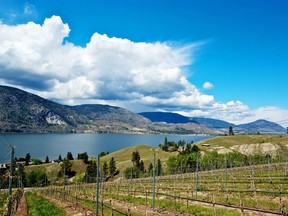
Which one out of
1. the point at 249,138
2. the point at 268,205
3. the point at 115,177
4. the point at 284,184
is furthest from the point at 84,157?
the point at 268,205

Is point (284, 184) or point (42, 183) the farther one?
point (42, 183)

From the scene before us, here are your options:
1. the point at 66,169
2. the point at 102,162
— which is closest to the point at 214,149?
the point at 102,162

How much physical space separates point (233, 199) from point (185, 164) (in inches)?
3698

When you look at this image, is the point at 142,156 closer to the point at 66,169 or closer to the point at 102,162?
the point at 102,162

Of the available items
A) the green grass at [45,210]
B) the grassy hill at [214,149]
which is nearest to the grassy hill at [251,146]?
the grassy hill at [214,149]

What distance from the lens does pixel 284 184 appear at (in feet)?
130

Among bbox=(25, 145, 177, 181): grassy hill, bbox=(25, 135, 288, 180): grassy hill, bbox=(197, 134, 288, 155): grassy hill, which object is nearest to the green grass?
bbox=(25, 145, 177, 181): grassy hill

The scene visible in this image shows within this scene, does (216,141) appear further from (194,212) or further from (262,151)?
(194,212)

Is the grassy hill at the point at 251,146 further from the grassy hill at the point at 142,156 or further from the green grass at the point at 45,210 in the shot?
the green grass at the point at 45,210

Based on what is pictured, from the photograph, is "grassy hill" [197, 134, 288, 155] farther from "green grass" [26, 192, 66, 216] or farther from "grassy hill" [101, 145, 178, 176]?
"green grass" [26, 192, 66, 216]

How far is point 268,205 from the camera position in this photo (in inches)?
1005

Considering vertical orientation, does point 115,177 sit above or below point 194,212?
below

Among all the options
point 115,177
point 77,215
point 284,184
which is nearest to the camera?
point 77,215

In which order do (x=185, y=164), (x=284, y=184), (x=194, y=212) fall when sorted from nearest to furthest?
(x=194, y=212) < (x=284, y=184) < (x=185, y=164)
